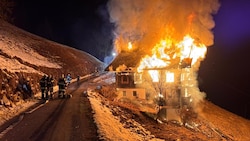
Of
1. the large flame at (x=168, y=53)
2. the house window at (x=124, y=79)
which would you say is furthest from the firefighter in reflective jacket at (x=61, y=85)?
the house window at (x=124, y=79)

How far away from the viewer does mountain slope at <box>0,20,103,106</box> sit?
19.9m

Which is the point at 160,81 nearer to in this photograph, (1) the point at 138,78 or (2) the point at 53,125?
(1) the point at 138,78

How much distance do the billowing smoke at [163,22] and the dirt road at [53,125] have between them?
19.1 meters

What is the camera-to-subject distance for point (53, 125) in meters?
13.5

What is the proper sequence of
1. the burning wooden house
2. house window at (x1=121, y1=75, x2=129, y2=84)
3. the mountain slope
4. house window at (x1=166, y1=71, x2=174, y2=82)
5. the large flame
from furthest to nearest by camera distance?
house window at (x1=121, y1=75, x2=129, y2=84), house window at (x1=166, y1=71, x2=174, y2=82), the large flame, the burning wooden house, the mountain slope

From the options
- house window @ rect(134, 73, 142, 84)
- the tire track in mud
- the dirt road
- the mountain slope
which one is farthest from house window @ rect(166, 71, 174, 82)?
the tire track in mud

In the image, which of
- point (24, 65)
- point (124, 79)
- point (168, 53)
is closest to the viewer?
point (24, 65)

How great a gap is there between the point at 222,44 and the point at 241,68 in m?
12.2

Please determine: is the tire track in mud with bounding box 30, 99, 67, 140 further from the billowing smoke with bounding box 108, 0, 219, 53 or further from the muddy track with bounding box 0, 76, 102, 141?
the billowing smoke with bounding box 108, 0, 219, 53

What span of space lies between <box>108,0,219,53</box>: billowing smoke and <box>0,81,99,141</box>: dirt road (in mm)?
19094

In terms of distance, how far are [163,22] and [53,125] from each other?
24.1 meters

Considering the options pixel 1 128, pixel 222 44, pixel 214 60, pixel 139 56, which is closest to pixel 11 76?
pixel 1 128

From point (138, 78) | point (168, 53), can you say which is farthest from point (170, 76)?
point (138, 78)

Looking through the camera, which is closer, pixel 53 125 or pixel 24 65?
pixel 53 125
